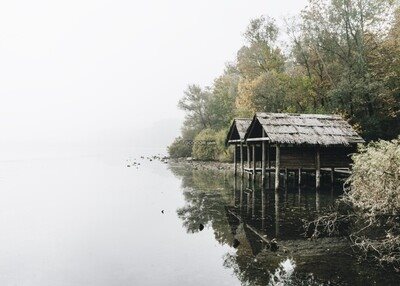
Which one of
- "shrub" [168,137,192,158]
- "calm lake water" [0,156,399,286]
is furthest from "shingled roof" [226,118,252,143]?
"shrub" [168,137,192,158]

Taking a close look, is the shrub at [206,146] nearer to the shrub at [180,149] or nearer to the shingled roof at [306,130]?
the shrub at [180,149]

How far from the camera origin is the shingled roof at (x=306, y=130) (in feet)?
60.8

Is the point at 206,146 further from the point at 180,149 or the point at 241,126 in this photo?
the point at 241,126

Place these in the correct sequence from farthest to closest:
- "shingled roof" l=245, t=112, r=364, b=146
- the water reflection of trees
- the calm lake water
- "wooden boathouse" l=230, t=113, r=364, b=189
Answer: "wooden boathouse" l=230, t=113, r=364, b=189 → "shingled roof" l=245, t=112, r=364, b=146 → the calm lake water → the water reflection of trees

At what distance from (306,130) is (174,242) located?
11037mm

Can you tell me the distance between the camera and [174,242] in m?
11.1

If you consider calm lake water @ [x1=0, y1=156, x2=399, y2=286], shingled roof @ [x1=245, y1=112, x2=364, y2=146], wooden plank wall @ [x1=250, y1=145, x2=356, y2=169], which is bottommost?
calm lake water @ [x1=0, y1=156, x2=399, y2=286]

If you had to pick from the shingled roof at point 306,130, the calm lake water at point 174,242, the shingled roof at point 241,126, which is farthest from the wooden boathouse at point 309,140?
the shingled roof at point 241,126

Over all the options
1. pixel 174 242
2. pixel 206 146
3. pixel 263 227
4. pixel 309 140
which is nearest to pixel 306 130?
pixel 309 140

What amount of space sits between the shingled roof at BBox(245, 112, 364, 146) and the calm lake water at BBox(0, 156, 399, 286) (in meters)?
2.80

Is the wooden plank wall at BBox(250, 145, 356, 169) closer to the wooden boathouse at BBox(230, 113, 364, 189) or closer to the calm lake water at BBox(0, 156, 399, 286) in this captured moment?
the wooden boathouse at BBox(230, 113, 364, 189)

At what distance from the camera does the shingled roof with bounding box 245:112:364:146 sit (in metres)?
18.5

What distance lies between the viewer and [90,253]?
10148mm

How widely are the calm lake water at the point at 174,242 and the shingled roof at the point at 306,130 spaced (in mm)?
2798
